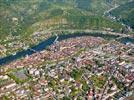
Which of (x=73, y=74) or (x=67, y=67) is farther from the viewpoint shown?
(x=67, y=67)

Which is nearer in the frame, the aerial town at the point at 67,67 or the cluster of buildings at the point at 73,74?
the cluster of buildings at the point at 73,74

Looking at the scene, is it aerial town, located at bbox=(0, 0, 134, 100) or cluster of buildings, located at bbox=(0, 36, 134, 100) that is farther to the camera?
aerial town, located at bbox=(0, 0, 134, 100)

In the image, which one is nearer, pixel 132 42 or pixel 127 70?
pixel 127 70

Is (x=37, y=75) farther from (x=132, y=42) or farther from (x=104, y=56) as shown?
(x=132, y=42)

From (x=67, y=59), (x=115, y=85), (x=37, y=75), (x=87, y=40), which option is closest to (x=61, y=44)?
(x=87, y=40)

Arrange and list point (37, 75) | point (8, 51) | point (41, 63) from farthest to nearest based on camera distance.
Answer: point (8, 51) < point (41, 63) < point (37, 75)

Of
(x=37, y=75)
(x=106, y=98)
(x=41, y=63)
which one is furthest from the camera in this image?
(x=41, y=63)

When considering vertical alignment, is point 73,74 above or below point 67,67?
above
